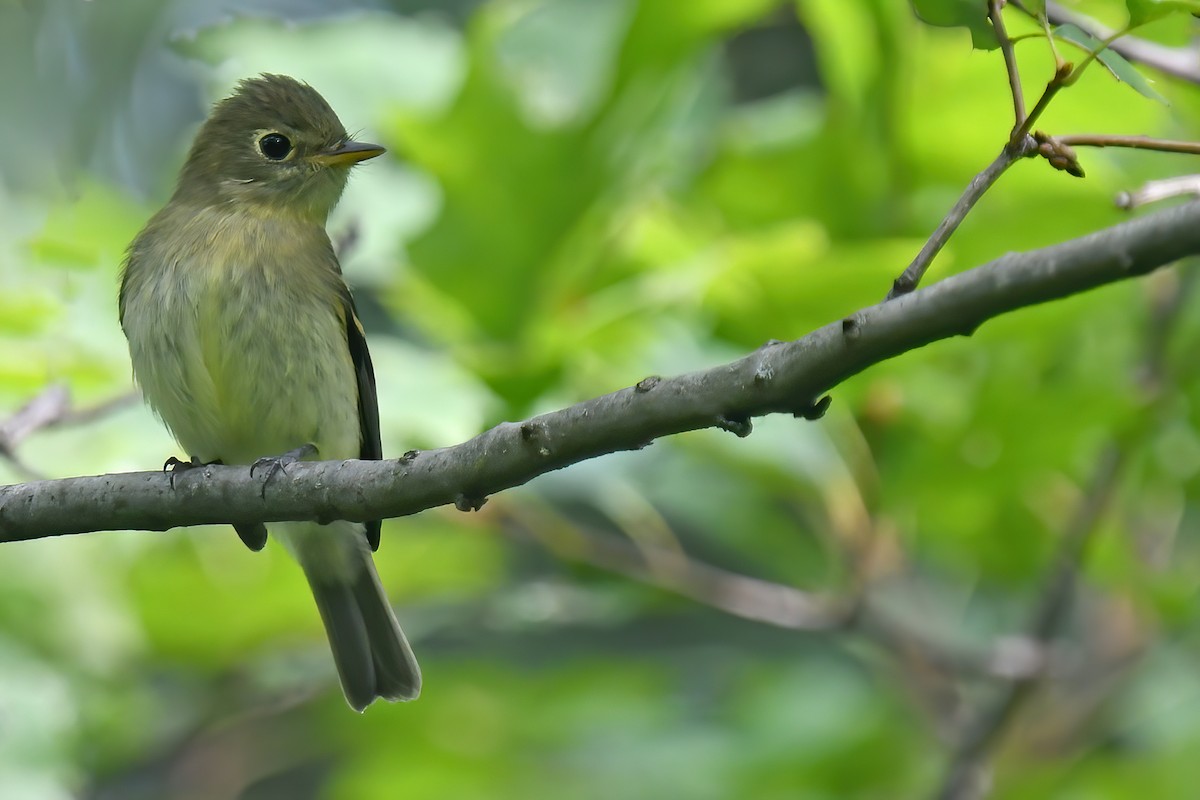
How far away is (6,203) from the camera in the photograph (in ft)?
18.1

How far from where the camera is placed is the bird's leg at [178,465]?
2.98 meters

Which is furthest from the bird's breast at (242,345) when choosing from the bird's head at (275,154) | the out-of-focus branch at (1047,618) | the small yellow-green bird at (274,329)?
the out-of-focus branch at (1047,618)

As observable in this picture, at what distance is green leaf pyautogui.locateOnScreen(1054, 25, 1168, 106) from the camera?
2205 millimetres

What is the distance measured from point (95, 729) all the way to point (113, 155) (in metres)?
3.11

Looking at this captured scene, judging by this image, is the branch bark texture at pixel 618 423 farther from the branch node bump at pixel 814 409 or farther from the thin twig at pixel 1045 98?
the thin twig at pixel 1045 98

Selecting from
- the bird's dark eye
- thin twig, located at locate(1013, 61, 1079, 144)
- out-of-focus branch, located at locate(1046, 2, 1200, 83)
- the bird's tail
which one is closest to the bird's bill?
the bird's dark eye

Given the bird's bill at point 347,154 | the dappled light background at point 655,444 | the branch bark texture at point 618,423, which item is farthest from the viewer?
the bird's bill at point 347,154

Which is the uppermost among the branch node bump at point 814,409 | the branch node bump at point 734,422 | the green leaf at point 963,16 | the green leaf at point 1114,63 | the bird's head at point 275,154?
the green leaf at point 963,16

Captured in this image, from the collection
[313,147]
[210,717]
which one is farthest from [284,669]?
[313,147]

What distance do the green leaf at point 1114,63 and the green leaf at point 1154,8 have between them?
6 cm

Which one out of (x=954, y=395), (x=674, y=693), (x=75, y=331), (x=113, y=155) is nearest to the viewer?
(x=954, y=395)

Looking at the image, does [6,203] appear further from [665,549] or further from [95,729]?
[665,549]

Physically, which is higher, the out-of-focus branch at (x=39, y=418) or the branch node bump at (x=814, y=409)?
the branch node bump at (x=814, y=409)

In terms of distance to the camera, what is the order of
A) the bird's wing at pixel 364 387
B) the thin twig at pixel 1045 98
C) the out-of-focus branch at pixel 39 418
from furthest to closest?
the bird's wing at pixel 364 387 → the out-of-focus branch at pixel 39 418 → the thin twig at pixel 1045 98
